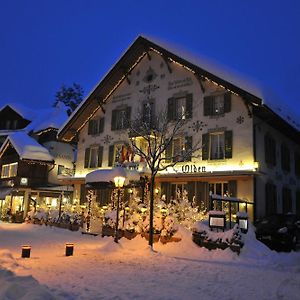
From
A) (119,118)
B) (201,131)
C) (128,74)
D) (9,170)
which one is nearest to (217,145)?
(201,131)

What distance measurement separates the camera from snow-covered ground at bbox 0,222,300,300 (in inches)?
296

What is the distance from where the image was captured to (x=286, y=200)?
23.3 m

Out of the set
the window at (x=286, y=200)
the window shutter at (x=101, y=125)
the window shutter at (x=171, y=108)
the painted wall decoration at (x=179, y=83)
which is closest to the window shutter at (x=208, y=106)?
the painted wall decoration at (x=179, y=83)

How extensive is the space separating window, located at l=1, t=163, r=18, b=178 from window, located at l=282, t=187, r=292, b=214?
78.6 ft

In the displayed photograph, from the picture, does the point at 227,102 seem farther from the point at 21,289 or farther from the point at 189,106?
the point at 21,289

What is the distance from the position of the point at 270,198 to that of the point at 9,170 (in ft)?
84.3

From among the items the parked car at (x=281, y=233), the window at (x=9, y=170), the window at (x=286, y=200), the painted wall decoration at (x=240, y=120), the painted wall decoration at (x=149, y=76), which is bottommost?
the parked car at (x=281, y=233)

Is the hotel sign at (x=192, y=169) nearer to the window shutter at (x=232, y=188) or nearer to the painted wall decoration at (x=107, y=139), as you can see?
the window shutter at (x=232, y=188)

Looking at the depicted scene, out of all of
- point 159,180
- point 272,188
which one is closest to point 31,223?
point 159,180

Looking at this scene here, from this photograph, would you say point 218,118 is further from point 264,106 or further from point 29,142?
point 29,142

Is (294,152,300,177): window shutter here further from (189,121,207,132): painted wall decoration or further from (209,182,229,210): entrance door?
(189,121,207,132): painted wall decoration

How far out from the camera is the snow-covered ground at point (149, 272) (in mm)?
7523

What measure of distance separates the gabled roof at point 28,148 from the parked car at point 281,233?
23693 mm

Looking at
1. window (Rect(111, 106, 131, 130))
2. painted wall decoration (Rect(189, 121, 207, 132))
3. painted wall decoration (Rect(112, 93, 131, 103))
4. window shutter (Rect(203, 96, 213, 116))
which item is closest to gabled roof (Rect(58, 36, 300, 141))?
painted wall decoration (Rect(112, 93, 131, 103))
